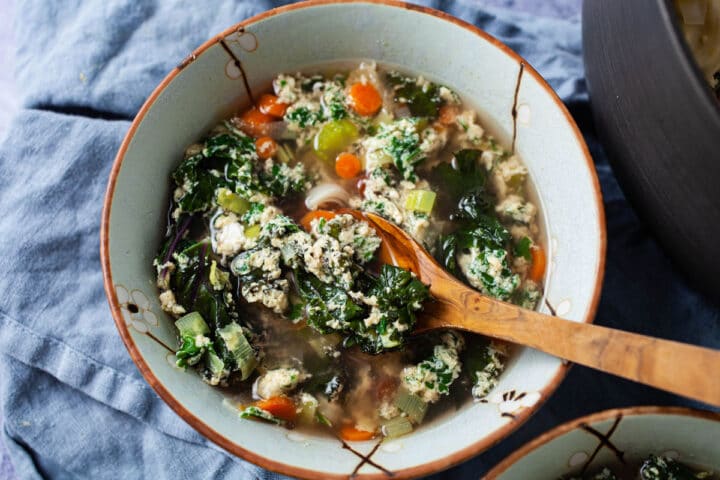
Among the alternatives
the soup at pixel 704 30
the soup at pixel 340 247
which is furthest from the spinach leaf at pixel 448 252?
the soup at pixel 704 30

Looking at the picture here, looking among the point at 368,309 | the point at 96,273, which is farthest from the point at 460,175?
the point at 96,273

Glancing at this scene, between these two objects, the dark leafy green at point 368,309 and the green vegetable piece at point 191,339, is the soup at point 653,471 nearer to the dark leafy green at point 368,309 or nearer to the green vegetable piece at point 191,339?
the dark leafy green at point 368,309

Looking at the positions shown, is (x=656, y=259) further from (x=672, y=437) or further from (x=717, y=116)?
(x=717, y=116)

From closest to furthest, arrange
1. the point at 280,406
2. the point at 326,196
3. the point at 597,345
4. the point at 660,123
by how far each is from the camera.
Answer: the point at 597,345, the point at 660,123, the point at 280,406, the point at 326,196

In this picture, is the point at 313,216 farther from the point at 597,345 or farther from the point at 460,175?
the point at 597,345

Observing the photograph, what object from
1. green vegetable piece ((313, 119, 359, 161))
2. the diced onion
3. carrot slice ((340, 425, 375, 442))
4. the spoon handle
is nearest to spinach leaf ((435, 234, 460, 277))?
the spoon handle

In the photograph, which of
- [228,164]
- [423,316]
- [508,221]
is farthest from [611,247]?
[228,164]
